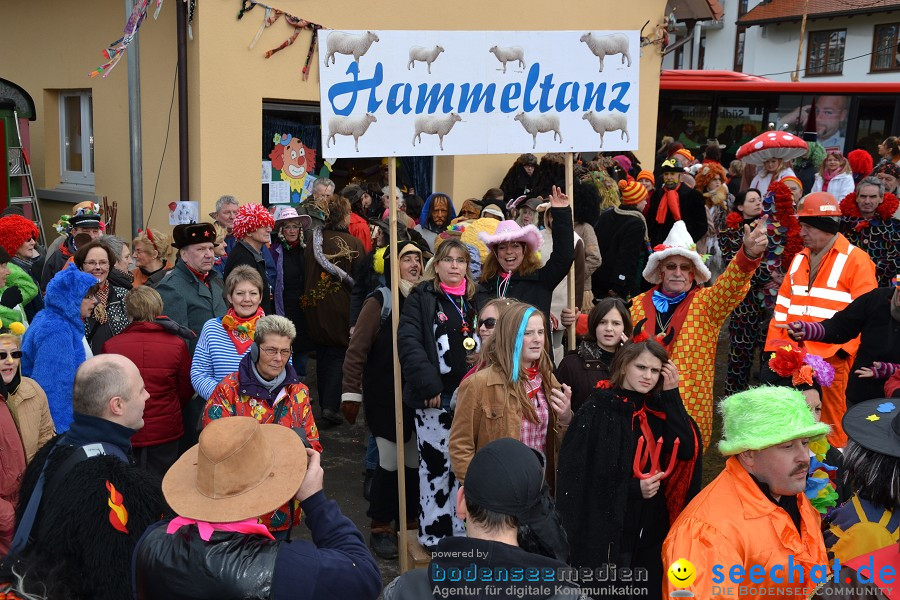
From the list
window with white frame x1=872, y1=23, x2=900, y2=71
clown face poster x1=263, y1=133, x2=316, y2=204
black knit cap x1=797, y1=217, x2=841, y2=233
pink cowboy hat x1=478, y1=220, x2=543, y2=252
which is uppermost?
window with white frame x1=872, y1=23, x2=900, y2=71

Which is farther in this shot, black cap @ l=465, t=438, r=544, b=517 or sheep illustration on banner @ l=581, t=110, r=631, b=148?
sheep illustration on banner @ l=581, t=110, r=631, b=148

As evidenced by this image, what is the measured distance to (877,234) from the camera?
7.43 meters

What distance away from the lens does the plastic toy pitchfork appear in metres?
3.78

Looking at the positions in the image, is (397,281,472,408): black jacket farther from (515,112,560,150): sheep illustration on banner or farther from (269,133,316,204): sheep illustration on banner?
(269,133,316,204): sheep illustration on banner

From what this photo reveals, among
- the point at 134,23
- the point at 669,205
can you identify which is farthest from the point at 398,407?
the point at 669,205

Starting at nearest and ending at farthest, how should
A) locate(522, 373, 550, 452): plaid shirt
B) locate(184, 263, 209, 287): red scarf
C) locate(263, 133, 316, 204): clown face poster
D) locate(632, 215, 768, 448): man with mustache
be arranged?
1. locate(522, 373, 550, 452): plaid shirt
2. locate(632, 215, 768, 448): man with mustache
3. locate(184, 263, 209, 287): red scarf
4. locate(263, 133, 316, 204): clown face poster

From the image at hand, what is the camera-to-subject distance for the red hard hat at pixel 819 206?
5.94 metres

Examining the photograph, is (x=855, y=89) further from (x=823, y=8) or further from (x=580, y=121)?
(x=823, y=8)

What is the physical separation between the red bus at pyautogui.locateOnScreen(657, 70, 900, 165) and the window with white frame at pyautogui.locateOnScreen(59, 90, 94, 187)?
1080cm

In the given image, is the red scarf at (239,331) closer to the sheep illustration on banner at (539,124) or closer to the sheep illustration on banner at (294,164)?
the sheep illustration on banner at (539,124)

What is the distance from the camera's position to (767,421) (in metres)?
3.02

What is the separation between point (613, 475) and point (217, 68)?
7.27 metres

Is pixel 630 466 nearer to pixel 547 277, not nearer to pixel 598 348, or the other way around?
pixel 598 348

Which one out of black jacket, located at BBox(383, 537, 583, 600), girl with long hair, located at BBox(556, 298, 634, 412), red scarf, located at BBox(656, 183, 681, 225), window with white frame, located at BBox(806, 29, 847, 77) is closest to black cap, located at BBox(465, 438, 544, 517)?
black jacket, located at BBox(383, 537, 583, 600)
